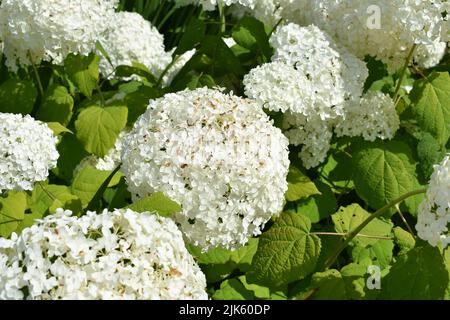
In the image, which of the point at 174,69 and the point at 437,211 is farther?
the point at 174,69

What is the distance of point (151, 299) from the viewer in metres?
1.85

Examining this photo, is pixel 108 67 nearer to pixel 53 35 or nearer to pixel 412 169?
pixel 53 35

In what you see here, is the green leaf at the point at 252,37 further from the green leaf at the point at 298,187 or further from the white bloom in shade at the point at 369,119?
the green leaf at the point at 298,187

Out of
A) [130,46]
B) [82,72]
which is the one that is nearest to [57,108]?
[82,72]

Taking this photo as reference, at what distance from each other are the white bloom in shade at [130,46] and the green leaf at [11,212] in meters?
1.46

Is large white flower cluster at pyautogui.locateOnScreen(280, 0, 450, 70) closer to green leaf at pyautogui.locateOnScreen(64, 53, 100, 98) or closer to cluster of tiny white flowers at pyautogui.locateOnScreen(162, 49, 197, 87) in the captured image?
cluster of tiny white flowers at pyautogui.locateOnScreen(162, 49, 197, 87)

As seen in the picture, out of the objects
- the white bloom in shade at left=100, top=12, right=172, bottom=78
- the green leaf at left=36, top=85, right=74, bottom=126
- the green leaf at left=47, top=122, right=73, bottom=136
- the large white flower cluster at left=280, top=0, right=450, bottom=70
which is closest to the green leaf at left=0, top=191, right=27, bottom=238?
the green leaf at left=47, top=122, right=73, bottom=136

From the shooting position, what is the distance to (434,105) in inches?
121

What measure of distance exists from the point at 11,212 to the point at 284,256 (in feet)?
3.63

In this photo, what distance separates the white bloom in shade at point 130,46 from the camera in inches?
165

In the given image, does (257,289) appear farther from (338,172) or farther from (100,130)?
(100,130)
